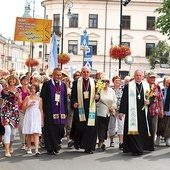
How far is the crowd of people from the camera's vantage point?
34.5 feet

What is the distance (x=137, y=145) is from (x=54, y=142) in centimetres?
187

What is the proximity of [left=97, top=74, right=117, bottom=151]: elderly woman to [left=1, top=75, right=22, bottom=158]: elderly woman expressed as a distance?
6.58ft

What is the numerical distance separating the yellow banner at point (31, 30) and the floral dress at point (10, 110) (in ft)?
21.8

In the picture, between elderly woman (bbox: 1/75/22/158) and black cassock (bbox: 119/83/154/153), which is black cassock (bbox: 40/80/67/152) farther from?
black cassock (bbox: 119/83/154/153)

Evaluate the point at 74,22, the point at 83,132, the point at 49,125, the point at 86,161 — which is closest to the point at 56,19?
the point at 74,22

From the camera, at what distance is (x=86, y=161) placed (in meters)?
9.80

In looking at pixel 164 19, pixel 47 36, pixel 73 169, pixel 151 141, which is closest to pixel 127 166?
pixel 73 169

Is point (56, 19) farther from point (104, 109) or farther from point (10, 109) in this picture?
point (10, 109)

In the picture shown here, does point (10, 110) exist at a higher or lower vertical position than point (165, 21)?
lower

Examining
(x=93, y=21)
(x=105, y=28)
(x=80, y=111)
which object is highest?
(x=93, y=21)

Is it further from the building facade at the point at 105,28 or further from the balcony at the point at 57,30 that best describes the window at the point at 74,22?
the balcony at the point at 57,30

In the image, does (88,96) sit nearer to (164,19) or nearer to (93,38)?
(164,19)

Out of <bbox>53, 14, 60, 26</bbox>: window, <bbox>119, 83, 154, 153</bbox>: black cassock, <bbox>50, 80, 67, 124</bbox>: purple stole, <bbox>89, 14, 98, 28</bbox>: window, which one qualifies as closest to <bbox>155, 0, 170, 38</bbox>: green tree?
<bbox>119, 83, 154, 153</bbox>: black cassock

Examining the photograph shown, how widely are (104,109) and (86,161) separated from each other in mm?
Result: 1919
